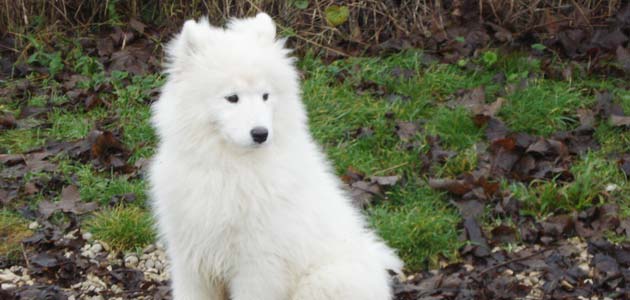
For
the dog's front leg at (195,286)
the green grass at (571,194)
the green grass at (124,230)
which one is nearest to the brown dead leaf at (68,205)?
the green grass at (124,230)

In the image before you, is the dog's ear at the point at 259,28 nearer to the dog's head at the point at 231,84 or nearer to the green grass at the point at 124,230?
the dog's head at the point at 231,84

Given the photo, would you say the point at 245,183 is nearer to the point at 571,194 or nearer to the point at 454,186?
the point at 454,186

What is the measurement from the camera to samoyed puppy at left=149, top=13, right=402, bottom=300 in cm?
419

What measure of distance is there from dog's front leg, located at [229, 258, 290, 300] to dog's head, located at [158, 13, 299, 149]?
0.53 m

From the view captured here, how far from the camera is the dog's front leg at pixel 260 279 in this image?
14.0 ft

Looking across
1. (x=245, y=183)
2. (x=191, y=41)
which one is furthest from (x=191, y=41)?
(x=245, y=183)

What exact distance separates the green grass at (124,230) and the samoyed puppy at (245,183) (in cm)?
129

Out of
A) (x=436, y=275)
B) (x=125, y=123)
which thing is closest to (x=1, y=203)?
(x=125, y=123)

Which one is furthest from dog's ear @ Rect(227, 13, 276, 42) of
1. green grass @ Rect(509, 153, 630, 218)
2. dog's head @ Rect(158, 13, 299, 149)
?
green grass @ Rect(509, 153, 630, 218)

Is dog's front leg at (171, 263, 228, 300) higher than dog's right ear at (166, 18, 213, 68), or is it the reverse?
dog's right ear at (166, 18, 213, 68)

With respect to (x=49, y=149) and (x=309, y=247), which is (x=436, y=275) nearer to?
(x=309, y=247)

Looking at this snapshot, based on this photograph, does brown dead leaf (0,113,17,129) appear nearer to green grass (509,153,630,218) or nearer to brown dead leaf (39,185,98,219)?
brown dead leaf (39,185,98,219)

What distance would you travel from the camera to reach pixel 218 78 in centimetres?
416

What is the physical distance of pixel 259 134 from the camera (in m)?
4.09
